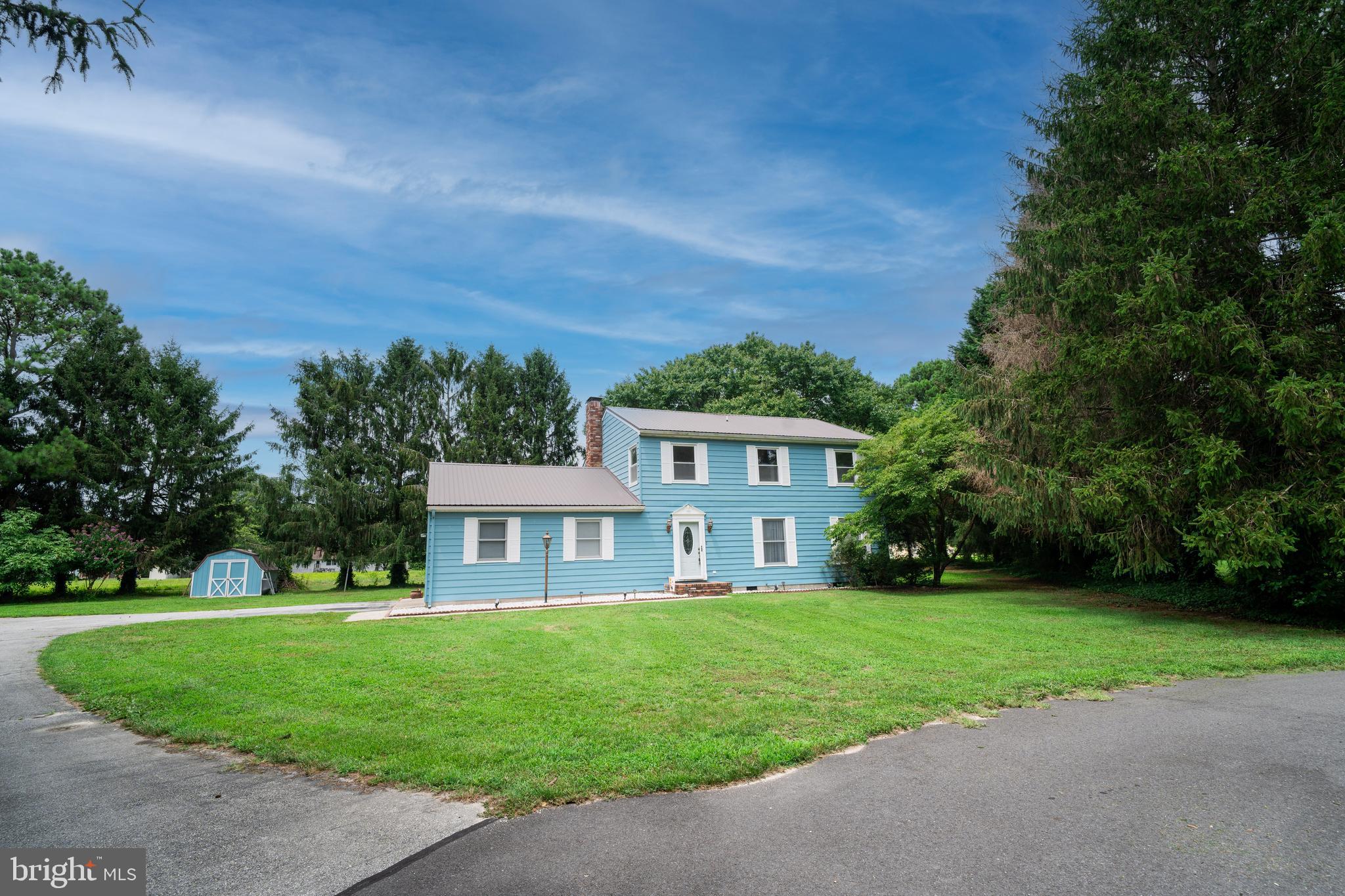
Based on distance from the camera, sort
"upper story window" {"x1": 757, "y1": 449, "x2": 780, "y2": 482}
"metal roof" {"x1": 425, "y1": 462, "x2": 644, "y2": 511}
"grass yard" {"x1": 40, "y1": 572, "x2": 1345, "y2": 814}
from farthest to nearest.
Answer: "upper story window" {"x1": 757, "y1": 449, "x2": 780, "y2": 482}
"metal roof" {"x1": 425, "y1": 462, "x2": 644, "y2": 511}
"grass yard" {"x1": 40, "y1": 572, "x2": 1345, "y2": 814}

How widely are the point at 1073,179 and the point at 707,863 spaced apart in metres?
17.1

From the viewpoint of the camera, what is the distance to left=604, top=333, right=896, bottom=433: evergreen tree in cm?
3341

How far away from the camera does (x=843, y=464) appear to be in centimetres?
2108

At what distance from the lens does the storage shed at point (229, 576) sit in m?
22.8

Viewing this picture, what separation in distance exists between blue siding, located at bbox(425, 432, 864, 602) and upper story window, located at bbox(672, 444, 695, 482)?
1.00ft

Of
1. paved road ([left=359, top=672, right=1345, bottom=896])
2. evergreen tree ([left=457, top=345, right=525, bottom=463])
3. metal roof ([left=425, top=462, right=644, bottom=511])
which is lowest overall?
paved road ([left=359, top=672, right=1345, bottom=896])

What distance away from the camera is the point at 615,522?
60.2 ft

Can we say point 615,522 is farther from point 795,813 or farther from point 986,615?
point 795,813

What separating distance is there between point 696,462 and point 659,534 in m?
2.55

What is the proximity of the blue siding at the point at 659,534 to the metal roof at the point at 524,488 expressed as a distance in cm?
37

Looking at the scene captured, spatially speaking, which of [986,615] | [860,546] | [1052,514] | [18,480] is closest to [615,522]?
[860,546]

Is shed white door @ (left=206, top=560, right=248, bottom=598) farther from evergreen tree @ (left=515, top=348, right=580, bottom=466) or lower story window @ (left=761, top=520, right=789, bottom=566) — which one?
lower story window @ (left=761, top=520, right=789, bottom=566)

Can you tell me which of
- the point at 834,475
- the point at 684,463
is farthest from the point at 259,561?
the point at 834,475

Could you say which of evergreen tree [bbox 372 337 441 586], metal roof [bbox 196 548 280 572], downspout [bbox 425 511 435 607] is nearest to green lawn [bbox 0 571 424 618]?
metal roof [bbox 196 548 280 572]
